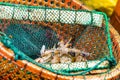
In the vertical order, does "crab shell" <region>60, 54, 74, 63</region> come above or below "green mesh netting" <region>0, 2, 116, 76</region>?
below

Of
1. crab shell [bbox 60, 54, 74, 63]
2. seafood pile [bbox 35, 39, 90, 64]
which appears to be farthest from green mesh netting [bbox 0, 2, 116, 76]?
crab shell [bbox 60, 54, 74, 63]

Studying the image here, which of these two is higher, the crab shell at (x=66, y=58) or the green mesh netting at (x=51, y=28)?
the green mesh netting at (x=51, y=28)

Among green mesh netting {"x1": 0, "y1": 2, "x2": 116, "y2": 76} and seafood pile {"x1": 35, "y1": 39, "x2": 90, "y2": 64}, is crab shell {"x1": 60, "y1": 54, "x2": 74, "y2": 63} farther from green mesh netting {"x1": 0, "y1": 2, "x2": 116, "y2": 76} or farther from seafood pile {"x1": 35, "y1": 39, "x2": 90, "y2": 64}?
green mesh netting {"x1": 0, "y1": 2, "x2": 116, "y2": 76}

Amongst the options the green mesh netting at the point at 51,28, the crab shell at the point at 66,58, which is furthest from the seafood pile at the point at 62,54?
the green mesh netting at the point at 51,28

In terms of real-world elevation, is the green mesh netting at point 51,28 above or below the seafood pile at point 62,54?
above

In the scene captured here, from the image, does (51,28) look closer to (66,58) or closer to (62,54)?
(62,54)

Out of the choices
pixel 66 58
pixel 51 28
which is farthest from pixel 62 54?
pixel 51 28

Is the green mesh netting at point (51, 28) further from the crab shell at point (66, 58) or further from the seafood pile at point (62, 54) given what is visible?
the crab shell at point (66, 58)
